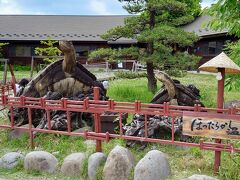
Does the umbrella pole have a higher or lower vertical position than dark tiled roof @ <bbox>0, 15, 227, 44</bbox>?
lower

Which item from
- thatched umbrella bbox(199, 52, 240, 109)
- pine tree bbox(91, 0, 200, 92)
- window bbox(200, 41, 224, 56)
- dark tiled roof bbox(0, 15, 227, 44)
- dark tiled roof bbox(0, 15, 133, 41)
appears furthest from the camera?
dark tiled roof bbox(0, 15, 133, 41)

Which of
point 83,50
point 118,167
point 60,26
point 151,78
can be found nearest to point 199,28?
point 83,50

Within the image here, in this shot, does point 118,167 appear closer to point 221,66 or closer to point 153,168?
point 153,168

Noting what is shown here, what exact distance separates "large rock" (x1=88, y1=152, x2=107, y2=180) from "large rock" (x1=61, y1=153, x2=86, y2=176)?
0.18 meters

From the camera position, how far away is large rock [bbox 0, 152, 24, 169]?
559 centimetres

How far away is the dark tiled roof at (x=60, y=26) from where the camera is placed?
93.0 ft

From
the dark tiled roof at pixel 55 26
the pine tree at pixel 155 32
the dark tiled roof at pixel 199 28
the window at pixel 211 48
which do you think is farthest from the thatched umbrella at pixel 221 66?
the dark tiled roof at pixel 55 26

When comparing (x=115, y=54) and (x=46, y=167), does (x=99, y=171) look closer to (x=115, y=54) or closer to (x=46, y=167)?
(x=46, y=167)

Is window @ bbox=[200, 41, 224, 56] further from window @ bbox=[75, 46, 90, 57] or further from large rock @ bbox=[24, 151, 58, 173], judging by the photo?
large rock @ bbox=[24, 151, 58, 173]

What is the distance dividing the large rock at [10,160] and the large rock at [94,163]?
130 centimetres

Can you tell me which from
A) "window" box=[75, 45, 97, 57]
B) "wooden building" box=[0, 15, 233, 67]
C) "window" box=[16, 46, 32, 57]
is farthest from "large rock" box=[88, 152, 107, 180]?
"window" box=[16, 46, 32, 57]

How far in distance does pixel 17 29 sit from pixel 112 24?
816cm

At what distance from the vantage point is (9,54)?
29531 mm

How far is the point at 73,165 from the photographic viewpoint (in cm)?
522
